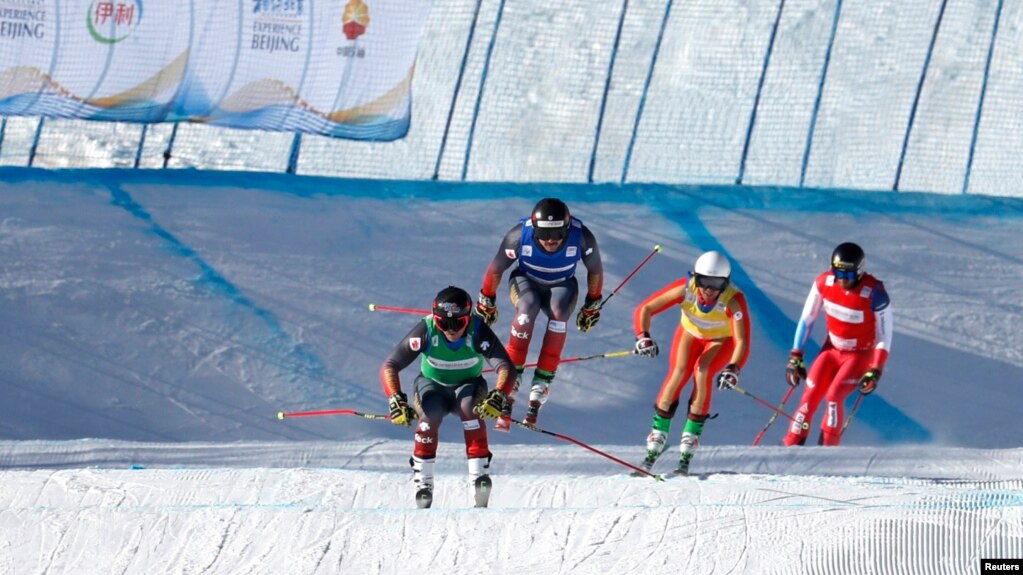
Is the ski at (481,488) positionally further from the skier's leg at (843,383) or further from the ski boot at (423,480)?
the skier's leg at (843,383)

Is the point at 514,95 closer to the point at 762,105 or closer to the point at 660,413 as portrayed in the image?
the point at 762,105

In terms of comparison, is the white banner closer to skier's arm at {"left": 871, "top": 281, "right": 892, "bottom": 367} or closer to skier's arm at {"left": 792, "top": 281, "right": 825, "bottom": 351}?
skier's arm at {"left": 792, "top": 281, "right": 825, "bottom": 351}

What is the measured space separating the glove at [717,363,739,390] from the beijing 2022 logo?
5.84 meters

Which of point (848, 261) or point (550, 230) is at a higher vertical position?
point (848, 261)

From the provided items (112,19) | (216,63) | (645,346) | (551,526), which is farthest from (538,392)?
(112,19)

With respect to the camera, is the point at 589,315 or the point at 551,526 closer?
the point at 551,526

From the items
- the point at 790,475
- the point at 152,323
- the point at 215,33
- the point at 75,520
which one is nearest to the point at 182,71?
the point at 215,33

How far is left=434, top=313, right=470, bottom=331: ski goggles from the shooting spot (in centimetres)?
784

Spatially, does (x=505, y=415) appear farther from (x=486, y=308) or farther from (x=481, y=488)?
(x=486, y=308)

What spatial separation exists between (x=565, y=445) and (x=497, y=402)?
109 inches

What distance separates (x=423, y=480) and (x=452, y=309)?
98cm

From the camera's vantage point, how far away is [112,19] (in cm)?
1202

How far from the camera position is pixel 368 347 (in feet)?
38.8

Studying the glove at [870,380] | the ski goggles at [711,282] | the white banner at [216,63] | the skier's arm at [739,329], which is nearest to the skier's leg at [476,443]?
the ski goggles at [711,282]
